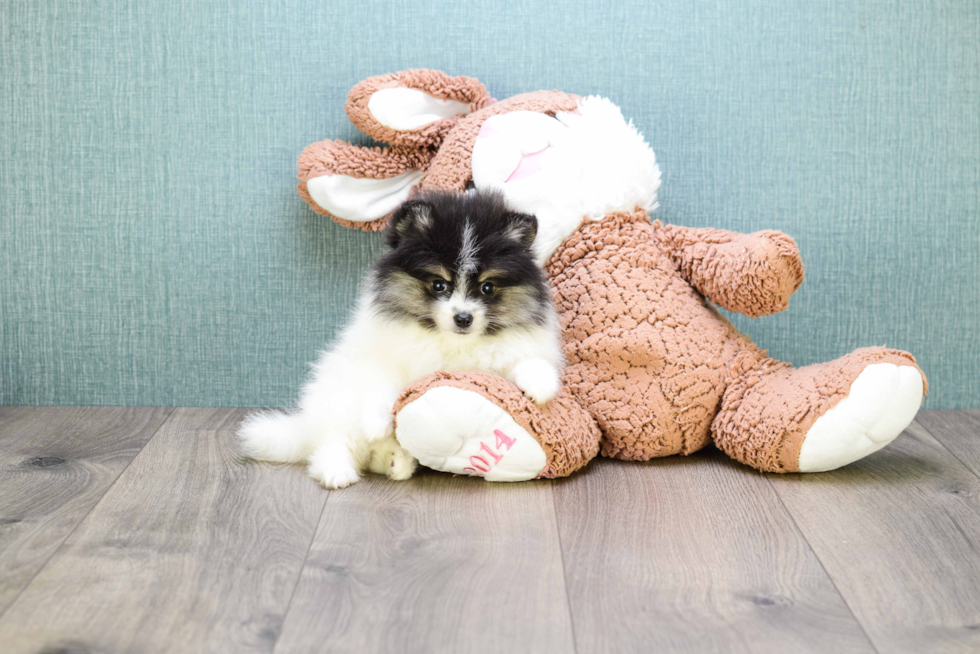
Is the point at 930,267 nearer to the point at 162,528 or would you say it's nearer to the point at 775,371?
the point at 775,371

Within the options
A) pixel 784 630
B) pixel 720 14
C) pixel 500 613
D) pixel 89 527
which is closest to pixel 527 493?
pixel 500 613

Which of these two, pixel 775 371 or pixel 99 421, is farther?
pixel 99 421

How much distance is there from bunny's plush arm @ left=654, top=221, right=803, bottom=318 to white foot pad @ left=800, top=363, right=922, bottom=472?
0.24m

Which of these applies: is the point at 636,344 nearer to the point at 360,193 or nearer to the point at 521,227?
the point at 521,227

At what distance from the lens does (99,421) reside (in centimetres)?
201

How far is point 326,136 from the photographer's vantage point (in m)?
2.02

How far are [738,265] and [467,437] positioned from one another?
65cm

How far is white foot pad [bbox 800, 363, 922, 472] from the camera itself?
157 cm

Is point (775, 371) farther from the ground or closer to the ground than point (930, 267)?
closer to the ground

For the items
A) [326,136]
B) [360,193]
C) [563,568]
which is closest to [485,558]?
[563,568]

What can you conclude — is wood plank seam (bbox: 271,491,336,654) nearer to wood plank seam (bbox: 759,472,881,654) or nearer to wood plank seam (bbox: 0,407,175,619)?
wood plank seam (bbox: 0,407,175,619)

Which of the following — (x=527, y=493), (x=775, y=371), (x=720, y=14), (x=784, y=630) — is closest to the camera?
(x=784, y=630)

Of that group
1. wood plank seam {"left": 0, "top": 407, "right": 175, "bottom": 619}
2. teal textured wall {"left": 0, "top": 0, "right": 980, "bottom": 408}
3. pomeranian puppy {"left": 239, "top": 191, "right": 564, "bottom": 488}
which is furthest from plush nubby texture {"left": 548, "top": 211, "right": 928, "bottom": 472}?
wood plank seam {"left": 0, "top": 407, "right": 175, "bottom": 619}

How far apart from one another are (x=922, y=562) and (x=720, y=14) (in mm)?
1304
